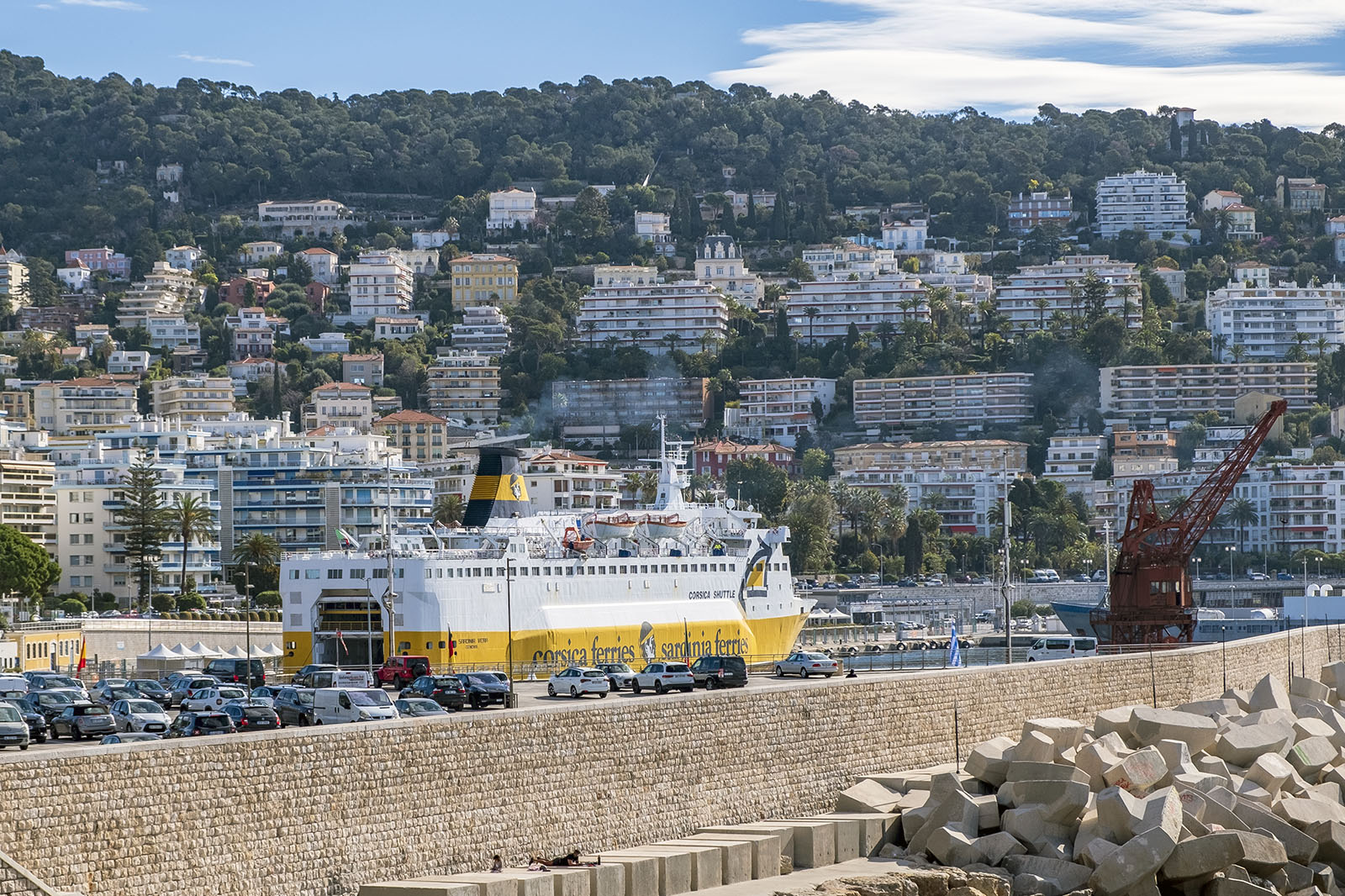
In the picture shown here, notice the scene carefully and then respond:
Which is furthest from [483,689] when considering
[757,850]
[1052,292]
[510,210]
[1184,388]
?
[510,210]

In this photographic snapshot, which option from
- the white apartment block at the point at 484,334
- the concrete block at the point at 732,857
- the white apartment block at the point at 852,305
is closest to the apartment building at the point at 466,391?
the white apartment block at the point at 484,334

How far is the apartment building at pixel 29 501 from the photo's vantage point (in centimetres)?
8188

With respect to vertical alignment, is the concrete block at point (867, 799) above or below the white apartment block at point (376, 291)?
below

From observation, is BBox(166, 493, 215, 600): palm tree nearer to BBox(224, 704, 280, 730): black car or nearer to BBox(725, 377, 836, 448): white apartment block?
BBox(224, 704, 280, 730): black car

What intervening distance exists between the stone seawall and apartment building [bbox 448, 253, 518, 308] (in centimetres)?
13109

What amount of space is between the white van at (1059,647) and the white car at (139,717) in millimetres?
28277

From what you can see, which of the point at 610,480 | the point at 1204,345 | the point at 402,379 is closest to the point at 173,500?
the point at 610,480

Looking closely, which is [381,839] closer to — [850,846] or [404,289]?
[850,846]

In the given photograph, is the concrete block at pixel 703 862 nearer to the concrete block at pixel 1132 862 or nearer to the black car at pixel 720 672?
the concrete block at pixel 1132 862

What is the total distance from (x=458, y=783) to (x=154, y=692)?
15817mm

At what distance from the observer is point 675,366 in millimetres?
138500

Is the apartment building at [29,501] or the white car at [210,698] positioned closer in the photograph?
the white car at [210,698]

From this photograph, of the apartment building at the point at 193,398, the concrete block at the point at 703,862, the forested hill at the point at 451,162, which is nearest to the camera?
the concrete block at the point at 703,862

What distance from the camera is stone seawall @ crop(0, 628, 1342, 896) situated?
15367 mm
